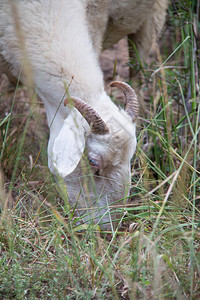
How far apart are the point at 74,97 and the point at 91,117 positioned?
0.22m

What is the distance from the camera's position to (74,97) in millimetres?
2924

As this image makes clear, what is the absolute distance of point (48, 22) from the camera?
11.0ft

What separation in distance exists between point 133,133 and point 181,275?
1.29 m

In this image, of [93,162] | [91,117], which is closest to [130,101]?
[91,117]

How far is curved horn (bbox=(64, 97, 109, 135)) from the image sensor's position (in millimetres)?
2846

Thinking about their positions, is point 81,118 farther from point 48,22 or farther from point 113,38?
point 113,38

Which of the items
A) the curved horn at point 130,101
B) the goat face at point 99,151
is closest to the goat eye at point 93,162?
the goat face at point 99,151

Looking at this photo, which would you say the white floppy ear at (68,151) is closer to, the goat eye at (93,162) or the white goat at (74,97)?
the white goat at (74,97)

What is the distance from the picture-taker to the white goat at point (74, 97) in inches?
114

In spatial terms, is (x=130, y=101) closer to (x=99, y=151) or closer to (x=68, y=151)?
(x=99, y=151)

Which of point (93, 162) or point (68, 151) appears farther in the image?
point (93, 162)

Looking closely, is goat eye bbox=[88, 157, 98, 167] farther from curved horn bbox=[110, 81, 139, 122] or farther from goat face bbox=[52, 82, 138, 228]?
curved horn bbox=[110, 81, 139, 122]

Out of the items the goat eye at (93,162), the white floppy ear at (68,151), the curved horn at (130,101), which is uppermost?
the curved horn at (130,101)

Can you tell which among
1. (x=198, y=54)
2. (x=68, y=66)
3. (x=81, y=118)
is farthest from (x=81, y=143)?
(x=198, y=54)
